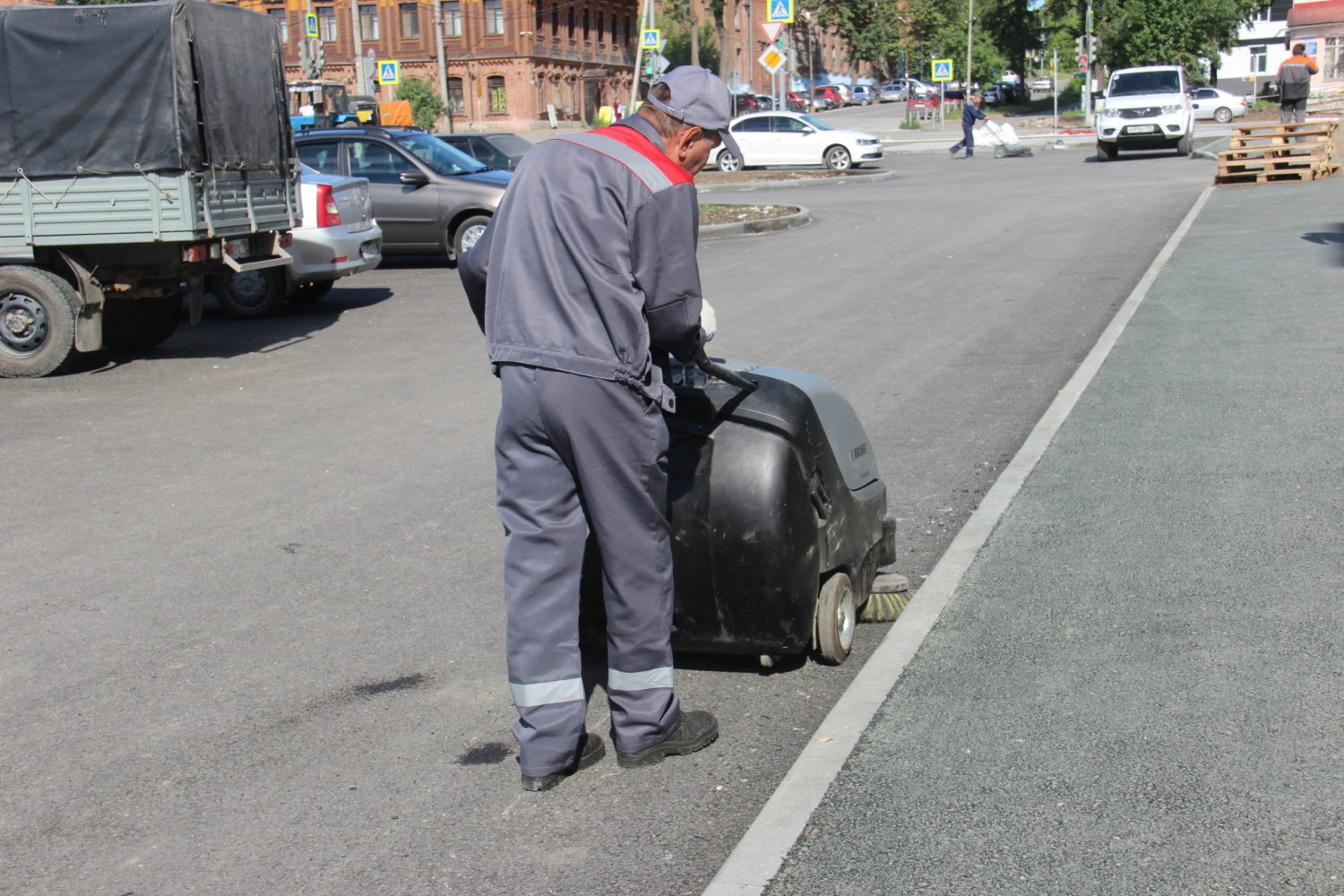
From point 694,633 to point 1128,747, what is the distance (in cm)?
129

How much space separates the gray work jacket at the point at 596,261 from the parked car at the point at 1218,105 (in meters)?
53.0

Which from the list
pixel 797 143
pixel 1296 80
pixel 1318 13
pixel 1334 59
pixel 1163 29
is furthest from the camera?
pixel 1334 59

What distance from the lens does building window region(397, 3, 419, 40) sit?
7200cm

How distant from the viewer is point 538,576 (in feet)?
11.6

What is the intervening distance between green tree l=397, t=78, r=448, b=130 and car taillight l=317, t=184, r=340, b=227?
45.2 m

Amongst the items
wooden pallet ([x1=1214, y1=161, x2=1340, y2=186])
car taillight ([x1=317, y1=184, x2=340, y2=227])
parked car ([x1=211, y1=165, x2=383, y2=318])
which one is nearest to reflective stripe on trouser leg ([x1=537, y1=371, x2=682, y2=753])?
parked car ([x1=211, y1=165, x2=383, y2=318])

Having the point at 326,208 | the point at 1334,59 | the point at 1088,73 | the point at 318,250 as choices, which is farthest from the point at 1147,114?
the point at 1334,59

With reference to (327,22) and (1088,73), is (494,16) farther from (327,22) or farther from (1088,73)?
(1088,73)

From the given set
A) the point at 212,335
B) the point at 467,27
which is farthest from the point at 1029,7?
the point at 212,335

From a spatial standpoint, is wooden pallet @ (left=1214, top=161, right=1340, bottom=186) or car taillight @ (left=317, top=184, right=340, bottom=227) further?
wooden pallet @ (left=1214, top=161, right=1340, bottom=186)

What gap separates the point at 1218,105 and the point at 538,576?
53746 millimetres

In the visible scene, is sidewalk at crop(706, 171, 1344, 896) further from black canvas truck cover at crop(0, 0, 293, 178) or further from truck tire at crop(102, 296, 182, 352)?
truck tire at crop(102, 296, 182, 352)

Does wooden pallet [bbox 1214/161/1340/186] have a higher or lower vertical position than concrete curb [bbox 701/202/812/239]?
higher

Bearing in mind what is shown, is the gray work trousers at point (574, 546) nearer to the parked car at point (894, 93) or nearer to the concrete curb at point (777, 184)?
the concrete curb at point (777, 184)
